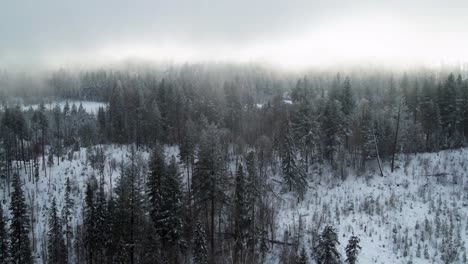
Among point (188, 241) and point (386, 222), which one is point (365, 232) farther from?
point (188, 241)

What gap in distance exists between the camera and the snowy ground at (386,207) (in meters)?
35.2

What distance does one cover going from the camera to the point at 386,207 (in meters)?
42.7

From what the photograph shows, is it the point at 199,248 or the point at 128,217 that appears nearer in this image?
the point at 199,248

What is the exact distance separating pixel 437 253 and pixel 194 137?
39350mm

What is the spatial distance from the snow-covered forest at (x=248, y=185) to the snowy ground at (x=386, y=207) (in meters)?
0.21

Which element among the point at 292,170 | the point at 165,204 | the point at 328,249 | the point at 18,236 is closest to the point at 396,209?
the point at 292,170

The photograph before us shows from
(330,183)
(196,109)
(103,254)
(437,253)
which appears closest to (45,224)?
(103,254)

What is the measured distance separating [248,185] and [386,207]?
1886cm

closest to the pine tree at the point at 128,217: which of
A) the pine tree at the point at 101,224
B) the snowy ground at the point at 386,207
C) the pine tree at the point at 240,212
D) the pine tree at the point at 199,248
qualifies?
the pine tree at the point at 101,224

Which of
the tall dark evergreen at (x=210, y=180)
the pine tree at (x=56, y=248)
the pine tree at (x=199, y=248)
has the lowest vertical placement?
the pine tree at (x=56, y=248)

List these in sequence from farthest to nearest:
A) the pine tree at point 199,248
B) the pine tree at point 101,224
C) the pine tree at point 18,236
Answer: the pine tree at point 18,236
the pine tree at point 101,224
the pine tree at point 199,248

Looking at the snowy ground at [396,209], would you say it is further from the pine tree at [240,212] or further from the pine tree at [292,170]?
the pine tree at [240,212]

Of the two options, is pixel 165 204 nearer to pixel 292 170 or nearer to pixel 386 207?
pixel 292 170

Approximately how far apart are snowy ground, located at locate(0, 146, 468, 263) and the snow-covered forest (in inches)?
8.1
